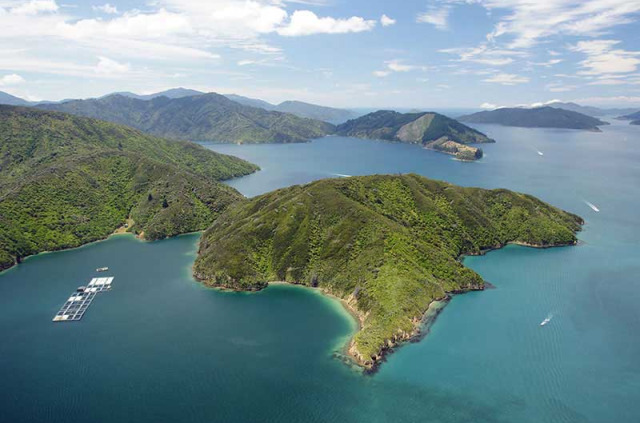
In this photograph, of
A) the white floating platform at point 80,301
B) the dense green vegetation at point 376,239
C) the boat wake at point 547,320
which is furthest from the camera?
the dense green vegetation at point 376,239

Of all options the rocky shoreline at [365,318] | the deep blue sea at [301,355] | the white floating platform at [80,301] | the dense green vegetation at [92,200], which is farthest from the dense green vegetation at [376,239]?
the dense green vegetation at [92,200]

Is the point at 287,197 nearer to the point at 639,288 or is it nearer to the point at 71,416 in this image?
the point at 71,416

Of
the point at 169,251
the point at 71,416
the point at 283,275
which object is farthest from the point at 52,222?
the point at 71,416

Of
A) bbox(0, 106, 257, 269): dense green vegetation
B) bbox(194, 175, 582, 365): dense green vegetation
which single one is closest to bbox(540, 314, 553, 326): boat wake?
bbox(194, 175, 582, 365): dense green vegetation

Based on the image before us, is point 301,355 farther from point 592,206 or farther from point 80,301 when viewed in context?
point 592,206

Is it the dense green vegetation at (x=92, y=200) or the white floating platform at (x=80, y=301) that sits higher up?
the dense green vegetation at (x=92, y=200)

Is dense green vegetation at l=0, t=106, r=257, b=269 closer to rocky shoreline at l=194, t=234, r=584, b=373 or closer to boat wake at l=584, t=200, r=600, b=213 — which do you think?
rocky shoreline at l=194, t=234, r=584, b=373

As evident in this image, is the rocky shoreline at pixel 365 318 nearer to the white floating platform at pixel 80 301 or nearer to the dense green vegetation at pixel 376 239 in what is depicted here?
the dense green vegetation at pixel 376 239
